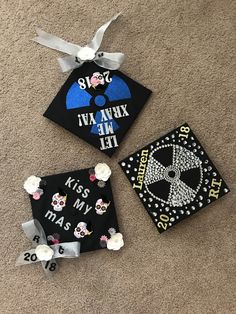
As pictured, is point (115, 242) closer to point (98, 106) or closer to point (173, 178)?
point (173, 178)

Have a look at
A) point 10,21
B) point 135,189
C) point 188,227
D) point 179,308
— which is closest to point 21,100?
point 10,21

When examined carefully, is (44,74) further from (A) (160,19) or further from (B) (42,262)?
(B) (42,262)

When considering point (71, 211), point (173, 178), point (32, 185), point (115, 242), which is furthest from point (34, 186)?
point (173, 178)

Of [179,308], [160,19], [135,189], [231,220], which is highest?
[160,19]

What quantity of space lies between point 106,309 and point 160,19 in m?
0.79

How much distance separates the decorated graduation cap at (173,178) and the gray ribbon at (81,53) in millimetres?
246

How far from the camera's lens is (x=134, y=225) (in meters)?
1.19

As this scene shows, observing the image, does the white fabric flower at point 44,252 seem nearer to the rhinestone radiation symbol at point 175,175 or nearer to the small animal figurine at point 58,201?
A: the small animal figurine at point 58,201

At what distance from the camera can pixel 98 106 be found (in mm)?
1178

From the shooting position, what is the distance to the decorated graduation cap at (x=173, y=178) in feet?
3.86

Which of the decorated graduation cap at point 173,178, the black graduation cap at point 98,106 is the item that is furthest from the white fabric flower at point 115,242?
the black graduation cap at point 98,106

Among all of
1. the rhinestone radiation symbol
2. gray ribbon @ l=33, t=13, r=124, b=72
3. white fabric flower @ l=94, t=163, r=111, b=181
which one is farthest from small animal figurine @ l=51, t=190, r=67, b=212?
gray ribbon @ l=33, t=13, r=124, b=72

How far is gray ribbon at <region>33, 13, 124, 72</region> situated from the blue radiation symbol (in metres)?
0.04

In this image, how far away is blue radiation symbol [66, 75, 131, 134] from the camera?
1.17m
